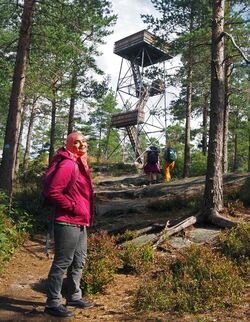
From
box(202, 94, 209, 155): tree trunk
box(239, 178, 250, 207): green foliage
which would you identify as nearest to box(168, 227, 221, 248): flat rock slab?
box(239, 178, 250, 207): green foliage

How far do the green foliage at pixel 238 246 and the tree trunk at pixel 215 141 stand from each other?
48.2 inches

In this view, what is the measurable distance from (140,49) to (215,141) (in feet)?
79.5

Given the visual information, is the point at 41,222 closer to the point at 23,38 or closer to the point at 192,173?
the point at 23,38

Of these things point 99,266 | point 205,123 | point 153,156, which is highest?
point 205,123

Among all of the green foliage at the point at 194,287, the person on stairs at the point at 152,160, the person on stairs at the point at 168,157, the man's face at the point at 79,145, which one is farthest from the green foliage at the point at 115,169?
the man's face at the point at 79,145

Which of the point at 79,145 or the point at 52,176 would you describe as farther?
the point at 79,145

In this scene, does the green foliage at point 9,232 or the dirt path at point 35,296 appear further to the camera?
the green foliage at point 9,232

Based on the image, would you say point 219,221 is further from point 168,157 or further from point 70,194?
point 168,157

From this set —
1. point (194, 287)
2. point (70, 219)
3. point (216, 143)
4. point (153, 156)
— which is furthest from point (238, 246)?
point (153, 156)

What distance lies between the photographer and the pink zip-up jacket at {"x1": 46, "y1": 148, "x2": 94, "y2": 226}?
5305 mm

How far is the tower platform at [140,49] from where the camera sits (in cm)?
3089

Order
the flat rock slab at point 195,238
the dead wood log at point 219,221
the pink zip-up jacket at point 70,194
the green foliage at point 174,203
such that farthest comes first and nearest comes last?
the green foliage at point 174,203 < the dead wood log at point 219,221 < the flat rock slab at point 195,238 < the pink zip-up jacket at point 70,194

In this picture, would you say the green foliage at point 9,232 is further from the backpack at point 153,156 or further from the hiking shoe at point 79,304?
the backpack at point 153,156

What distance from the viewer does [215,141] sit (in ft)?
30.3
